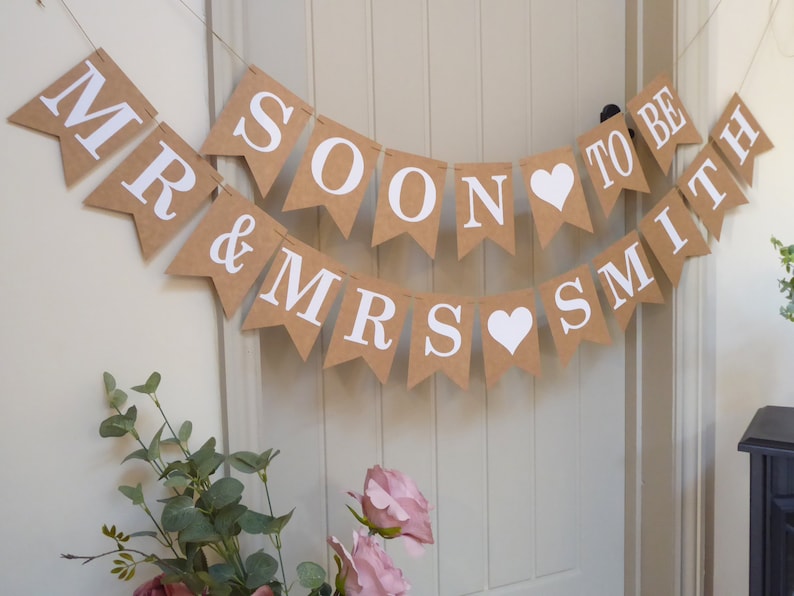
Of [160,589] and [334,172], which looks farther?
[334,172]

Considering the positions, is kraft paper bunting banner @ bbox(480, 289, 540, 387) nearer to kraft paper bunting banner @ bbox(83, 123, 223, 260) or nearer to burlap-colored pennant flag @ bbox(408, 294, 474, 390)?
burlap-colored pennant flag @ bbox(408, 294, 474, 390)

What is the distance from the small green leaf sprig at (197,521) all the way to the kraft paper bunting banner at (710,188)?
37.0 inches

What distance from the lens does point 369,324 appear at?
858 mm

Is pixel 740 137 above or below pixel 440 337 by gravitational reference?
above

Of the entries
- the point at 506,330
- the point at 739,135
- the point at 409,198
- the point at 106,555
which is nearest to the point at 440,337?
the point at 506,330

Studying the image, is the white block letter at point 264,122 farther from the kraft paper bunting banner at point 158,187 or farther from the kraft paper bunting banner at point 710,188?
the kraft paper bunting banner at point 710,188

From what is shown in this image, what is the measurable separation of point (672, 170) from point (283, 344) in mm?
842

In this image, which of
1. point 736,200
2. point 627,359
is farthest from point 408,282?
point 736,200

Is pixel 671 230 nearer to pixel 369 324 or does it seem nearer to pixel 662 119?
pixel 662 119

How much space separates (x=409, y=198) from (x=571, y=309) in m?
0.35

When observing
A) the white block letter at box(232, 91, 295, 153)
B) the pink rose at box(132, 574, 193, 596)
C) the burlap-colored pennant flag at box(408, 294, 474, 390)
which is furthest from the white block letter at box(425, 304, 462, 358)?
the pink rose at box(132, 574, 193, 596)

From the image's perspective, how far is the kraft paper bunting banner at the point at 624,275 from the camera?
3.45 feet

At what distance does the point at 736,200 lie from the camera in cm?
118

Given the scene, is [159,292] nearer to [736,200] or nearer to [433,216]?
[433,216]
